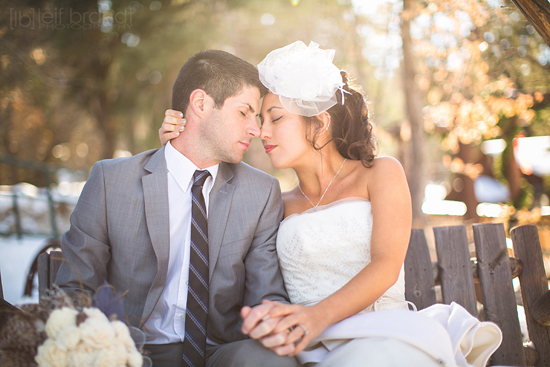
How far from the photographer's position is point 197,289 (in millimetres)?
2256

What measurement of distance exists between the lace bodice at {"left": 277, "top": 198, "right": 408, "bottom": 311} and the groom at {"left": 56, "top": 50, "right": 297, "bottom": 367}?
120 mm

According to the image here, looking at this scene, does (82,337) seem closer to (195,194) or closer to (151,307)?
(151,307)

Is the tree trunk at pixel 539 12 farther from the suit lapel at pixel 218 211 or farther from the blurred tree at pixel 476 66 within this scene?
the blurred tree at pixel 476 66

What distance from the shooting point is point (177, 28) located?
10695 mm

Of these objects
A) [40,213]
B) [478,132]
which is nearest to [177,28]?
[40,213]

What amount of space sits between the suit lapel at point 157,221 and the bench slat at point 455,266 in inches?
71.2

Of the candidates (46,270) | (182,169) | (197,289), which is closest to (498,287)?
(197,289)

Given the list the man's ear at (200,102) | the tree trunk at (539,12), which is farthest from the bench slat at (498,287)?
the man's ear at (200,102)

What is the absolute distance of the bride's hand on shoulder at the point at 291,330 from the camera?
5.80 ft

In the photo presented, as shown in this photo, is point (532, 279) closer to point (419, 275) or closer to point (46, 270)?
point (419, 275)

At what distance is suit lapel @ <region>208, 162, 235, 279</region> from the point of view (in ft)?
7.84

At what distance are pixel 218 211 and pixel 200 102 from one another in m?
0.72

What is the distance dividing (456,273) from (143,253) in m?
2.09

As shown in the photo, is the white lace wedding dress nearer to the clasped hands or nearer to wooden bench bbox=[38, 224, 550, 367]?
the clasped hands
